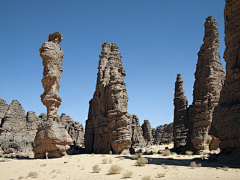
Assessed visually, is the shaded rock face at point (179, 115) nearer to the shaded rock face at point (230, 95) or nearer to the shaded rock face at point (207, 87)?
the shaded rock face at point (207, 87)

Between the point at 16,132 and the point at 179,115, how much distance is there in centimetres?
1991

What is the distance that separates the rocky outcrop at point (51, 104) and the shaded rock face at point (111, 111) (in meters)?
7.13

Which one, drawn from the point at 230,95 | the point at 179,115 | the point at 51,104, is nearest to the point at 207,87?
the point at 179,115

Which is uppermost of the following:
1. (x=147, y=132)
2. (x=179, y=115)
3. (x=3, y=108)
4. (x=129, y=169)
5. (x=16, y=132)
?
(x=3, y=108)

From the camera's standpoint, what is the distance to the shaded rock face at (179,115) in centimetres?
2664

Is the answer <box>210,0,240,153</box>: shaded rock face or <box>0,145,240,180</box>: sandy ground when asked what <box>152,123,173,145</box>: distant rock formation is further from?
<box>0,145,240,180</box>: sandy ground

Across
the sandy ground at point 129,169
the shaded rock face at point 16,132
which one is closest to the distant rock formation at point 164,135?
the shaded rock face at point 16,132

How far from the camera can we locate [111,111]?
23.2m

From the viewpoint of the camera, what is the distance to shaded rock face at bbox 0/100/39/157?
19844 mm

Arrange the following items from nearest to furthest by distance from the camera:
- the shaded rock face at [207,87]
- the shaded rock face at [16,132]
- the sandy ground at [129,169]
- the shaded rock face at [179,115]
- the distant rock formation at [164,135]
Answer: the sandy ground at [129,169]
the shaded rock face at [207,87]
the shaded rock face at [16,132]
the shaded rock face at [179,115]
the distant rock formation at [164,135]

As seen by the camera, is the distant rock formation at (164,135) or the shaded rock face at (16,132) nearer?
the shaded rock face at (16,132)

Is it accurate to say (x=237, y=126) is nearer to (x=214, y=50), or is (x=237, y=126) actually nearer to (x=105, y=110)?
(x=214, y=50)

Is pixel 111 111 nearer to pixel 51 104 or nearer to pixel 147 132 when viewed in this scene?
pixel 51 104

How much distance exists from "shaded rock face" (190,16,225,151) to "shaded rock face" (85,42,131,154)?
277 inches
